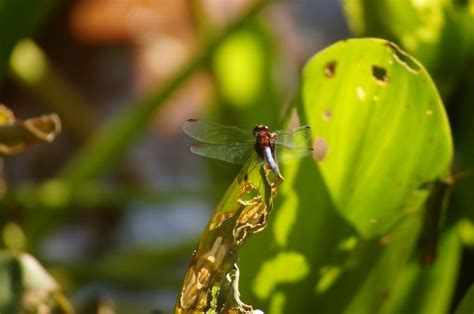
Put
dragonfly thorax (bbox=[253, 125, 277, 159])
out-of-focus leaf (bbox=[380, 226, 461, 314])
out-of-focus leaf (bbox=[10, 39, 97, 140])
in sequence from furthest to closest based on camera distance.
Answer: out-of-focus leaf (bbox=[10, 39, 97, 140]) < out-of-focus leaf (bbox=[380, 226, 461, 314]) < dragonfly thorax (bbox=[253, 125, 277, 159])

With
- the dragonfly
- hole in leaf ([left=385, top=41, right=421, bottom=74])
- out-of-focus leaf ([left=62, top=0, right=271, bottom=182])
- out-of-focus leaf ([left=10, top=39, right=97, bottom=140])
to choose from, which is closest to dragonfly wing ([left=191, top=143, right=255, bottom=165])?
the dragonfly

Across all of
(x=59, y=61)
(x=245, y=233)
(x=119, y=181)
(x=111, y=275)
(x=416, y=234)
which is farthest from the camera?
(x=59, y=61)

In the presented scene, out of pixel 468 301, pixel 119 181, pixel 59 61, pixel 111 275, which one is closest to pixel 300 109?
pixel 468 301

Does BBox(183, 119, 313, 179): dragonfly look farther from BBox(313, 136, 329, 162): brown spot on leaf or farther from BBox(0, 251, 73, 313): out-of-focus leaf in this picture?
BBox(0, 251, 73, 313): out-of-focus leaf

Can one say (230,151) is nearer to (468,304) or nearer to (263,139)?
(263,139)

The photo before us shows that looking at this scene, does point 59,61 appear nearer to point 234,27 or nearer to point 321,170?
point 234,27

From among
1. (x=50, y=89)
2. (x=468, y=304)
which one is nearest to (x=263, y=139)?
(x=468, y=304)

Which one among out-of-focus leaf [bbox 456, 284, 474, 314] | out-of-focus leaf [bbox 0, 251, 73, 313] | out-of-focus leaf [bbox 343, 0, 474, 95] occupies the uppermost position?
out-of-focus leaf [bbox 343, 0, 474, 95]
